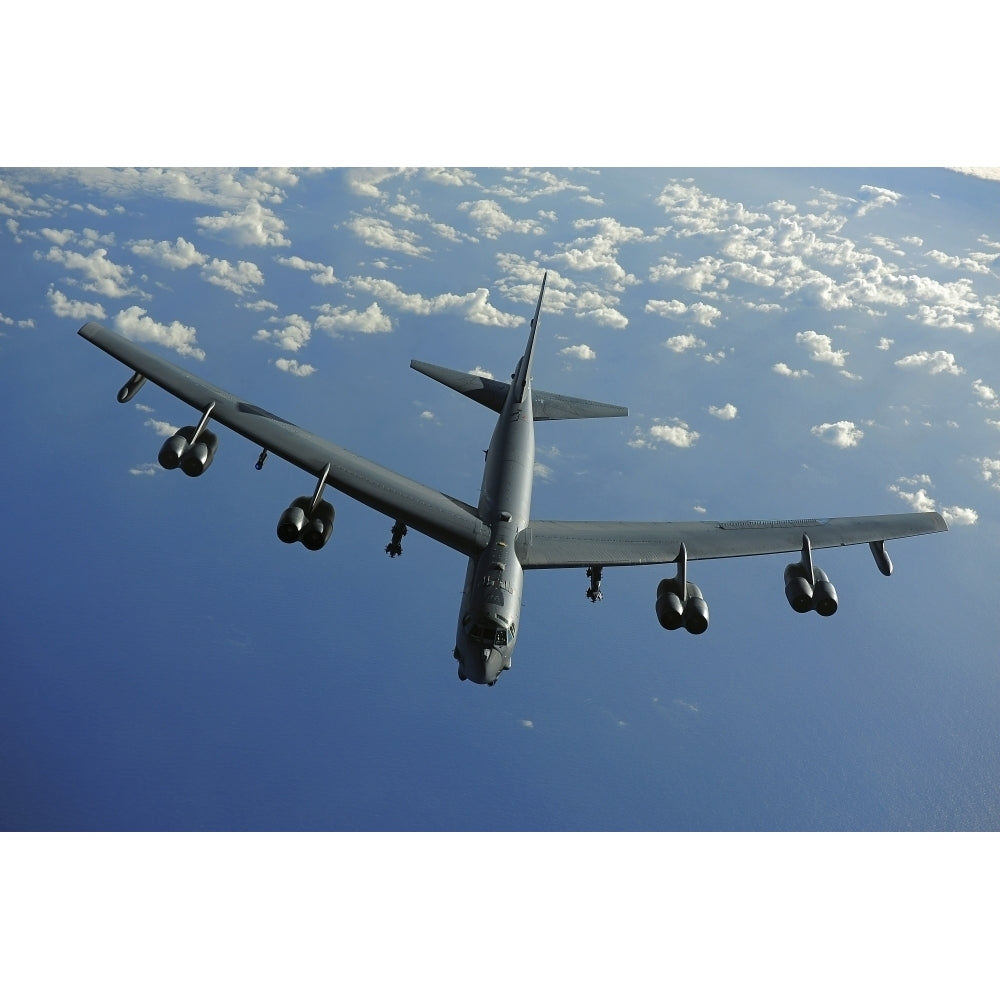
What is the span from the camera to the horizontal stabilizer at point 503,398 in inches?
1118

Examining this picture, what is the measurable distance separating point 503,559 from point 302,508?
586 centimetres

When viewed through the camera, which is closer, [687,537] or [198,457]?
[687,537]

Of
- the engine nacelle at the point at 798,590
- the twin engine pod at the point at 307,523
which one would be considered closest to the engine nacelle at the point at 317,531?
the twin engine pod at the point at 307,523

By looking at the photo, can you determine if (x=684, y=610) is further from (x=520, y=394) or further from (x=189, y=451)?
(x=189, y=451)

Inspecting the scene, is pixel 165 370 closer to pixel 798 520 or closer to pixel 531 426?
pixel 531 426

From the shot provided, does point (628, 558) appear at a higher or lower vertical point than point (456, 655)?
higher

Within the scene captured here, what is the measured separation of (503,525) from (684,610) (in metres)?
5.18

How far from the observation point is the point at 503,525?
22.7m

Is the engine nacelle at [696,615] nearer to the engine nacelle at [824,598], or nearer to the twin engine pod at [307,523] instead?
the engine nacelle at [824,598]

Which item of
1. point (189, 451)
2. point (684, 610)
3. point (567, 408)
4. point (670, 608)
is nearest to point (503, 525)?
point (670, 608)

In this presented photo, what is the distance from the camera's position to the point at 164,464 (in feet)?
78.7

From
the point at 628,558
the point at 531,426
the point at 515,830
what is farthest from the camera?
the point at 531,426

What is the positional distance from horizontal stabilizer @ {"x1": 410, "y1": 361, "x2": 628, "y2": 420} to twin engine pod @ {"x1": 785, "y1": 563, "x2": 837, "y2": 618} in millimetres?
8056

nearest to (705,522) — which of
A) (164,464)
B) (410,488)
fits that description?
(410,488)
